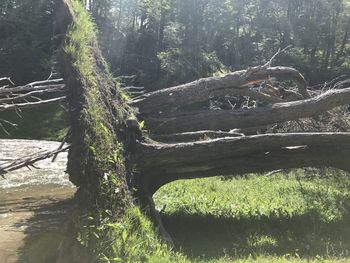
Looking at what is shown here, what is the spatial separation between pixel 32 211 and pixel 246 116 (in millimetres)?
5237

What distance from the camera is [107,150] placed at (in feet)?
24.4

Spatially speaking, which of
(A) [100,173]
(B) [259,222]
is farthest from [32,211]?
(B) [259,222]

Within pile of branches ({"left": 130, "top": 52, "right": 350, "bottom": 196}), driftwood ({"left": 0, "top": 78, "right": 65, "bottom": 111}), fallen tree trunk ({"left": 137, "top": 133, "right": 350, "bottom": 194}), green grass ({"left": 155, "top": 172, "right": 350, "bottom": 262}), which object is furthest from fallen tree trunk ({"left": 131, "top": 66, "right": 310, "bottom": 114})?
green grass ({"left": 155, "top": 172, "right": 350, "bottom": 262})

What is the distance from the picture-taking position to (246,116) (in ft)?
34.4

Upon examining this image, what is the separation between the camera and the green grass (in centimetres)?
790

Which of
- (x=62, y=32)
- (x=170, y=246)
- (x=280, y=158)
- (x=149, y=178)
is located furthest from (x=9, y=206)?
(x=280, y=158)

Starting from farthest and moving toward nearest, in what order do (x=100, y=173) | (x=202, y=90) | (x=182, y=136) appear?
(x=202, y=90) → (x=182, y=136) → (x=100, y=173)

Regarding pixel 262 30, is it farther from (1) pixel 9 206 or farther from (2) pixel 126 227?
(2) pixel 126 227

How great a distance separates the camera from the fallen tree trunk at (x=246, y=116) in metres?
10.5

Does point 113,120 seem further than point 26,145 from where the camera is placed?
No

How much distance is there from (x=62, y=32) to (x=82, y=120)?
224 cm

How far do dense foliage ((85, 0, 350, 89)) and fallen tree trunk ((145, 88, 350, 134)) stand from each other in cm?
2825

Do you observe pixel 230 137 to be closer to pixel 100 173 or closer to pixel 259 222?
pixel 259 222

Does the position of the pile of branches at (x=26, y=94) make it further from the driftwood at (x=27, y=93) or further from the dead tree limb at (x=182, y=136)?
the dead tree limb at (x=182, y=136)
